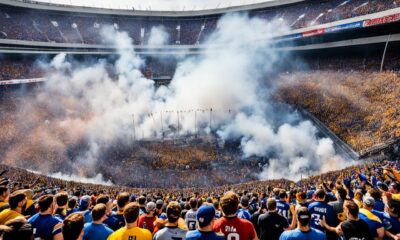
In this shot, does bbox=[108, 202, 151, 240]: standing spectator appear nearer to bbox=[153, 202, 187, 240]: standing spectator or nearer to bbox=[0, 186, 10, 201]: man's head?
bbox=[153, 202, 187, 240]: standing spectator

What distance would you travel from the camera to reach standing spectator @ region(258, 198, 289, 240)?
13.5 ft

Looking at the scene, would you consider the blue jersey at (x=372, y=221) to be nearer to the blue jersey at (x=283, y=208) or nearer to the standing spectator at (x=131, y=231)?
the blue jersey at (x=283, y=208)

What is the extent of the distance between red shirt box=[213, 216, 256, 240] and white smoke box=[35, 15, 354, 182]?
81.4ft

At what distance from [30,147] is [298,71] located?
113 ft

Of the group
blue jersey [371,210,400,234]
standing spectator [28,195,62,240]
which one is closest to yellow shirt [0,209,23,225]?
standing spectator [28,195,62,240]

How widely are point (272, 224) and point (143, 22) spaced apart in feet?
179

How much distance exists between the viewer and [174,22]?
54656 millimetres

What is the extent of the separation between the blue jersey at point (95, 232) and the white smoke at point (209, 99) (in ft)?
83.6

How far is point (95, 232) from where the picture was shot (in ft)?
11.6

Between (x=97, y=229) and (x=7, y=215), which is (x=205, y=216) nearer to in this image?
(x=97, y=229)

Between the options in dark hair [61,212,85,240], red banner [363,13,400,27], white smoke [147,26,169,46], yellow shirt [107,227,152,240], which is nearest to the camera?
dark hair [61,212,85,240]

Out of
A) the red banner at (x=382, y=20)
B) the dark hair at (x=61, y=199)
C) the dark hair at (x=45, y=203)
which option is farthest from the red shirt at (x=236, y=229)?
the red banner at (x=382, y=20)

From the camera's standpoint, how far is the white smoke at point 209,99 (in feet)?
99.0

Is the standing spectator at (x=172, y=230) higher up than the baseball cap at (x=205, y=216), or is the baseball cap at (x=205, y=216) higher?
the baseball cap at (x=205, y=216)
